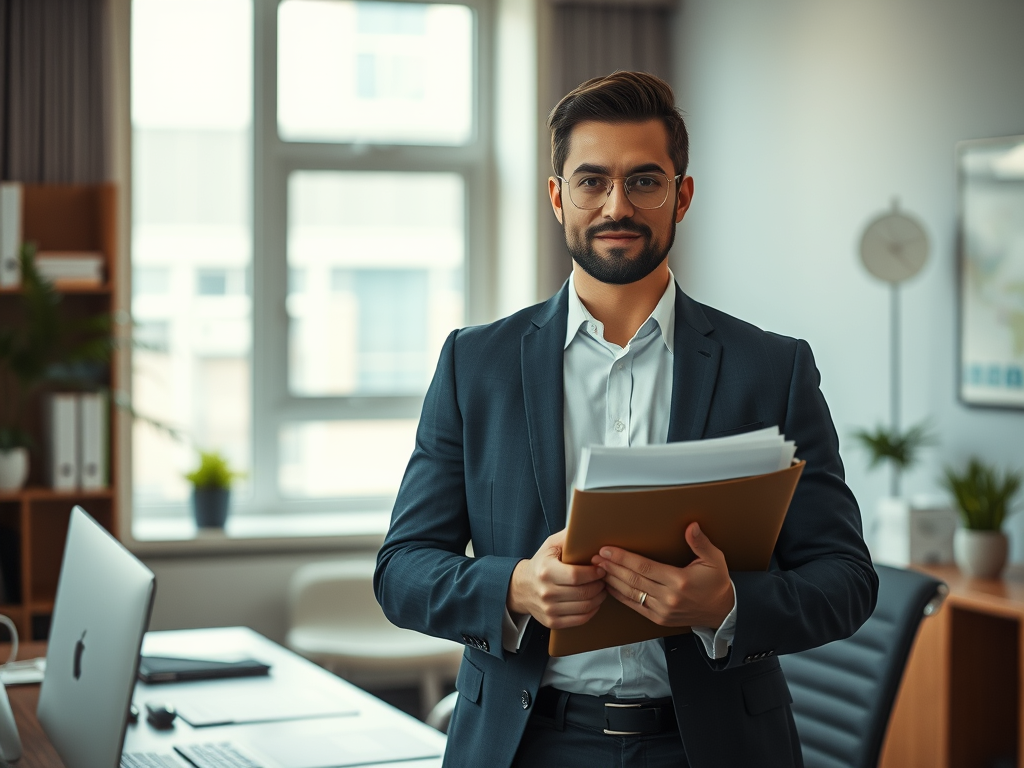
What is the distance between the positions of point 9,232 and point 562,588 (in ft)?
11.3

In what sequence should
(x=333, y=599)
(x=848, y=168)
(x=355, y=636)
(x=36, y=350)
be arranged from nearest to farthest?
(x=848, y=168) < (x=36, y=350) < (x=355, y=636) < (x=333, y=599)

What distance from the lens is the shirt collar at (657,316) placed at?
162 centimetres

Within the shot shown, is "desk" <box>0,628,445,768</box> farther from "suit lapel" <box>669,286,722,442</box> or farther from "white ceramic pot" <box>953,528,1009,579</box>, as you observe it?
"white ceramic pot" <box>953,528,1009,579</box>

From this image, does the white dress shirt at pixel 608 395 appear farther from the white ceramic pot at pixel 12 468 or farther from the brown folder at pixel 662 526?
the white ceramic pot at pixel 12 468

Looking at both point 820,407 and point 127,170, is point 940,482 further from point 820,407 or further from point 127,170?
point 127,170

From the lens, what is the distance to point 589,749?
150cm

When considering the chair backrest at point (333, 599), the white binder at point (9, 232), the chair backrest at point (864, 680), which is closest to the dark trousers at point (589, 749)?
the chair backrest at point (864, 680)

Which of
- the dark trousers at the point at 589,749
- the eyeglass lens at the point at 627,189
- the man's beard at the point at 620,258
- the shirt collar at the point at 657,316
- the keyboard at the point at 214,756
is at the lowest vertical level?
the keyboard at the point at 214,756

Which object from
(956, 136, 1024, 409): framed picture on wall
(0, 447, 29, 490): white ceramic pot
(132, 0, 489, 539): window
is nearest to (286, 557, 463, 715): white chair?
(132, 0, 489, 539): window

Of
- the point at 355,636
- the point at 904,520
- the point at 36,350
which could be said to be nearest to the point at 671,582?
the point at 904,520

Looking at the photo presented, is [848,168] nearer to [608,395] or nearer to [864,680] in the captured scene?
[864,680]

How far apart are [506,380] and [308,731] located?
3.03ft

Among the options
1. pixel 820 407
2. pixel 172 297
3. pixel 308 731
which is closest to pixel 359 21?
pixel 172 297

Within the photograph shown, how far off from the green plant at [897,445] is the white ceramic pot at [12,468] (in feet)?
9.05
